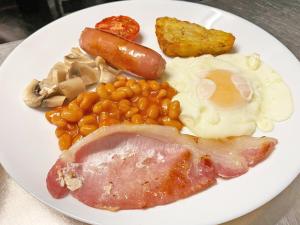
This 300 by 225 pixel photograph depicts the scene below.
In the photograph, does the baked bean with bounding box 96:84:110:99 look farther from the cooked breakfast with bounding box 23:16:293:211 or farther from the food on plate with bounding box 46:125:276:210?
the food on plate with bounding box 46:125:276:210

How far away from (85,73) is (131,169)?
72 cm

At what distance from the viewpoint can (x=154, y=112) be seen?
210 cm

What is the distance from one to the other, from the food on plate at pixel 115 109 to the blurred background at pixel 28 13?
1417 mm

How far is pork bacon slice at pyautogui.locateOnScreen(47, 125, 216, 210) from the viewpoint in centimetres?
174

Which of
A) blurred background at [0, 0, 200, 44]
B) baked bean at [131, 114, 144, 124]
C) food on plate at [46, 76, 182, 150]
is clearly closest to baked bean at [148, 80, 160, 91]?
food on plate at [46, 76, 182, 150]

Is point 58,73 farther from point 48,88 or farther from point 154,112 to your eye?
point 154,112

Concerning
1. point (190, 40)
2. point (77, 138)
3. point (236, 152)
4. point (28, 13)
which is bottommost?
point (28, 13)

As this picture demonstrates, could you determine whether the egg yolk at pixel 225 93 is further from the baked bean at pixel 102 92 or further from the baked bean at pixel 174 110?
the baked bean at pixel 102 92

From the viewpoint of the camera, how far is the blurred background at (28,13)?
338 centimetres

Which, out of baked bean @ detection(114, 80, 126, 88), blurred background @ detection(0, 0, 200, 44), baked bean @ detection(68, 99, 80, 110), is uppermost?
baked bean @ detection(114, 80, 126, 88)

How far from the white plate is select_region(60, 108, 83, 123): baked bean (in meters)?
0.10

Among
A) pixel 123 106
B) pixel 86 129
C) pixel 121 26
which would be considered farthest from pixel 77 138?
pixel 121 26

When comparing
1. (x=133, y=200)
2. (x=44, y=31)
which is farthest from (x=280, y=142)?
(x=44, y=31)

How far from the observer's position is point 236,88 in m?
2.19
